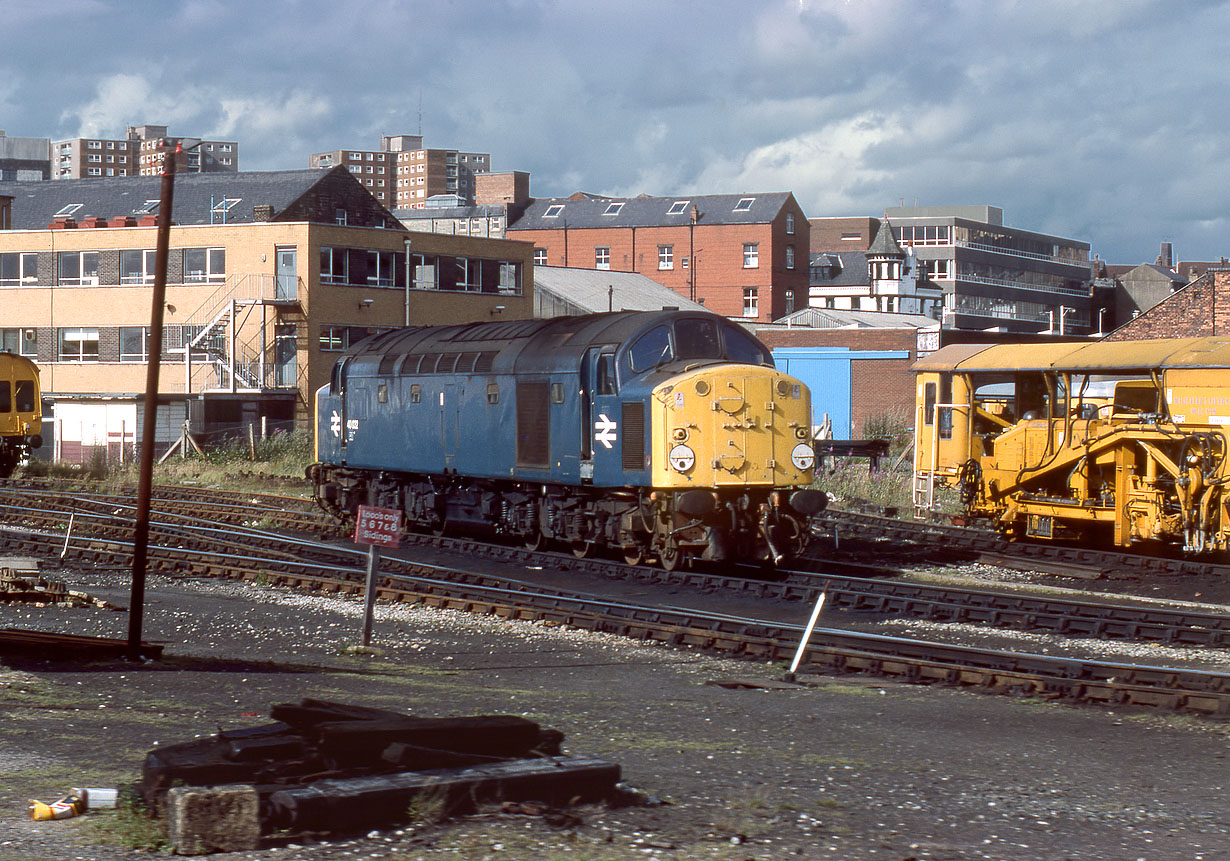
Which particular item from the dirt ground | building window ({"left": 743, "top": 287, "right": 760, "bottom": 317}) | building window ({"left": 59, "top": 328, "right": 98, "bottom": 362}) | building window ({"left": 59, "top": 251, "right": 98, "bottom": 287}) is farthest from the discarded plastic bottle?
building window ({"left": 743, "top": 287, "right": 760, "bottom": 317})

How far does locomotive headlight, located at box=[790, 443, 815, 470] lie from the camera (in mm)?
19344

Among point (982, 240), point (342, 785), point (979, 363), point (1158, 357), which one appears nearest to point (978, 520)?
point (979, 363)

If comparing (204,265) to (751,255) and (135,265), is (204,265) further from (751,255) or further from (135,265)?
(751,255)

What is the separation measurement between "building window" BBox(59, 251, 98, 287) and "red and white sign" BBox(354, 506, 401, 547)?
152 feet

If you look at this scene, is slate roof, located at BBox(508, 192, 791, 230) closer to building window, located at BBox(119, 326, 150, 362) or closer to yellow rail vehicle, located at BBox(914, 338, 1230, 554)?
building window, located at BBox(119, 326, 150, 362)

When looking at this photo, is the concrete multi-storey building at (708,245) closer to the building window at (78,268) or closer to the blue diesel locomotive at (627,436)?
the building window at (78,268)

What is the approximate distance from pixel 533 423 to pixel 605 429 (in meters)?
1.80

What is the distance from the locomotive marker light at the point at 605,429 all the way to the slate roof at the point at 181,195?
45.8m

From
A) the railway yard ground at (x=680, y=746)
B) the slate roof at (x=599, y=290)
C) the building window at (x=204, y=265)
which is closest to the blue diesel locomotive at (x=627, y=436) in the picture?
the railway yard ground at (x=680, y=746)

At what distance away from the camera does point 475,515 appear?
75.6ft

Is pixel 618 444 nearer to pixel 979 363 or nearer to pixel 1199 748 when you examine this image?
pixel 979 363

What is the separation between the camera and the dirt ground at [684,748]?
712 cm

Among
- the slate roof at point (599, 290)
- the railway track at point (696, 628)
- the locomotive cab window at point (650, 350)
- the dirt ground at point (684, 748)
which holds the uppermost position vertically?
the slate roof at point (599, 290)

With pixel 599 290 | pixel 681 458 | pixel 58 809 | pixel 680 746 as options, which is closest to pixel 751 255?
pixel 599 290
